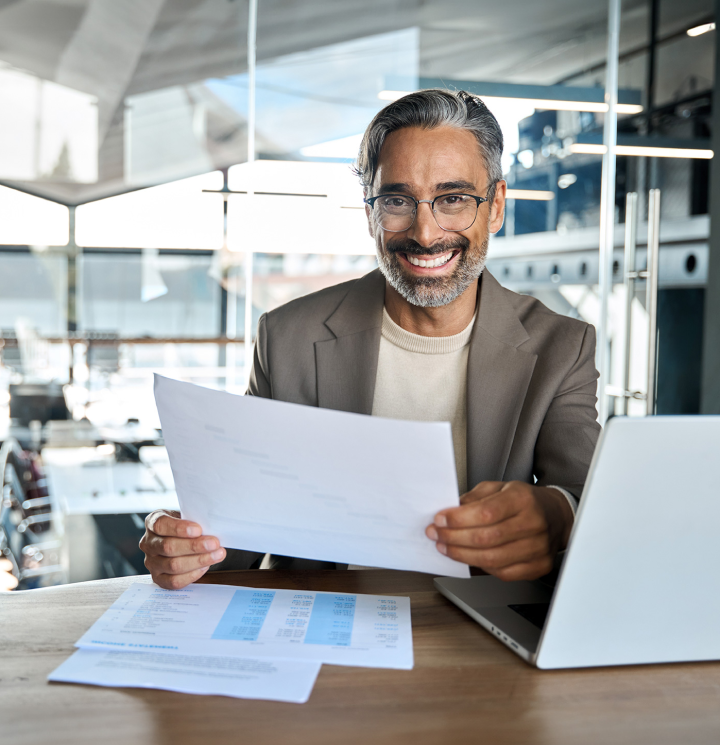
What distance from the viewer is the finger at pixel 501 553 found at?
2.62 feet

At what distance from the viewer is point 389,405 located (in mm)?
1531

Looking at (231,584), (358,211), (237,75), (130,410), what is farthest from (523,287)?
(231,584)

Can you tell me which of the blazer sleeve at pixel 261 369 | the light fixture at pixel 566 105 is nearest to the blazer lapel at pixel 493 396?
the blazer sleeve at pixel 261 369

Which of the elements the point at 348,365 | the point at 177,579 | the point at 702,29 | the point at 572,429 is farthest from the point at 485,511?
the point at 702,29

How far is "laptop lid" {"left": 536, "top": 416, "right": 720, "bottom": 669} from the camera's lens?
67 cm

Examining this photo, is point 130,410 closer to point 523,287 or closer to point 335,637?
point 523,287

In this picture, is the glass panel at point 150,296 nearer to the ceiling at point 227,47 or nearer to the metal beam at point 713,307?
the ceiling at point 227,47

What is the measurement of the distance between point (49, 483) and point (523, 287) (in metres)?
2.39

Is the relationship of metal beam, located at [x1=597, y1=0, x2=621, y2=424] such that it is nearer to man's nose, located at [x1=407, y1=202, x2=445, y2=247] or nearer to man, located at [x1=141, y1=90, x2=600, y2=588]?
man, located at [x1=141, y1=90, x2=600, y2=588]

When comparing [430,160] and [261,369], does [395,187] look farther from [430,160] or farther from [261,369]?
[261,369]

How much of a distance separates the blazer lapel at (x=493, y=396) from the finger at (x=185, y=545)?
0.61 metres

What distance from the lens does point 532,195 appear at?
3.41m

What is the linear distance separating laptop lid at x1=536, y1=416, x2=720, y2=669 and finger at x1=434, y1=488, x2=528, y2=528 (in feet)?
0.38

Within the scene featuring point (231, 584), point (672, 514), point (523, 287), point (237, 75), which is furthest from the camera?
point (523, 287)
